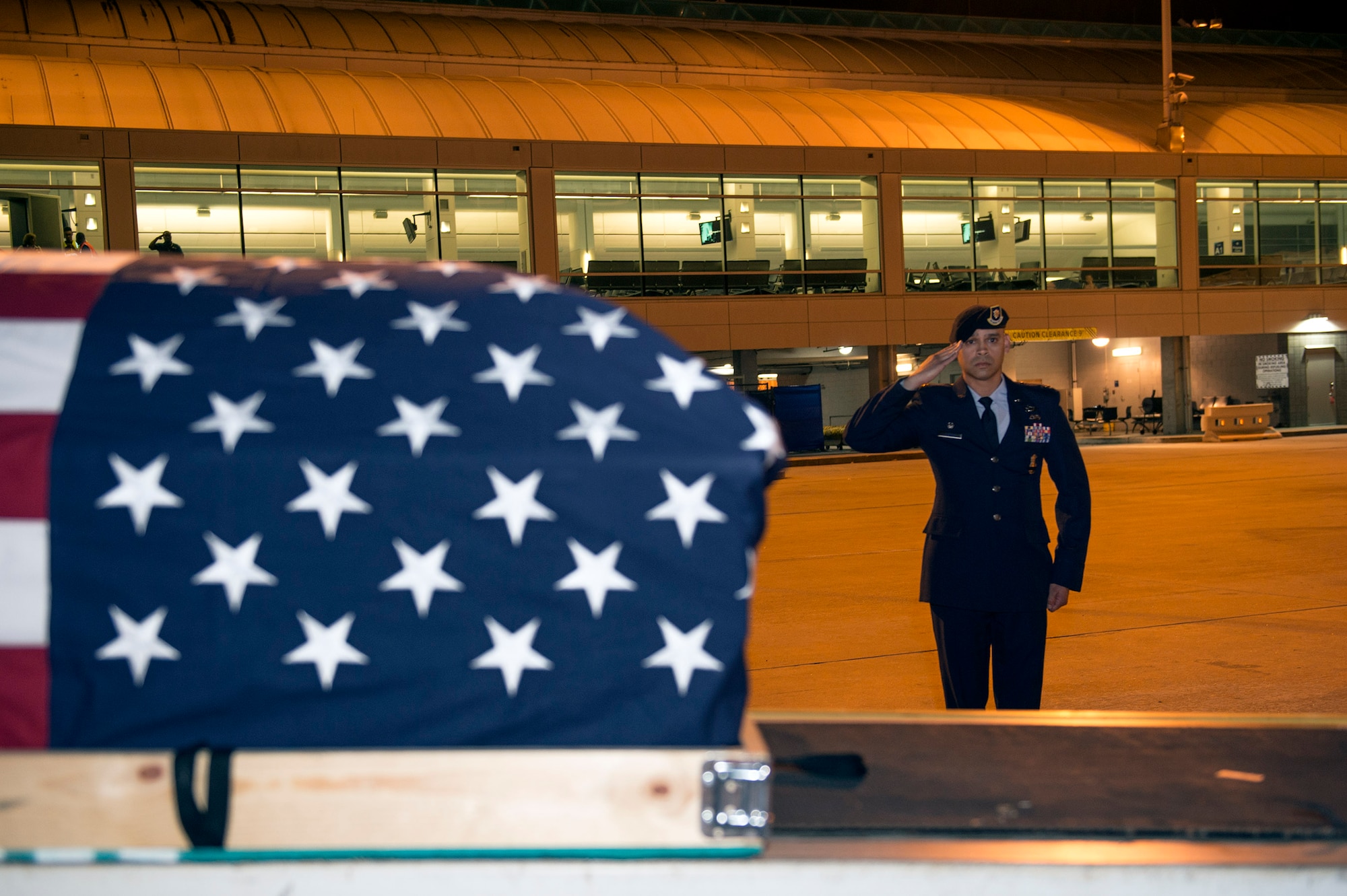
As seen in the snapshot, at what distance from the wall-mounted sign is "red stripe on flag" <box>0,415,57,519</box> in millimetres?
38041

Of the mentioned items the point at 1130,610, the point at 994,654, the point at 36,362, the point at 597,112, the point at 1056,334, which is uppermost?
the point at 597,112

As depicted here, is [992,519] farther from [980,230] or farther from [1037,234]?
[1037,234]

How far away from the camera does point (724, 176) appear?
29141 millimetres

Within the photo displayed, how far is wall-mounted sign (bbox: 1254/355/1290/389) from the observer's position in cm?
3412

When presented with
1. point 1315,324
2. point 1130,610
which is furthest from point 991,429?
point 1315,324

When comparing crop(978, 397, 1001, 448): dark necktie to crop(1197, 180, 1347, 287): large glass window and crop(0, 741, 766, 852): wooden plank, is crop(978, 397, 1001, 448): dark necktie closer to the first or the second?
crop(0, 741, 766, 852): wooden plank

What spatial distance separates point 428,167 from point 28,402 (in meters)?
26.6

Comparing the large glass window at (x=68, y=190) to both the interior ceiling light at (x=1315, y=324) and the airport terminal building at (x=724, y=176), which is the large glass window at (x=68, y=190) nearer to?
the airport terminal building at (x=724, y=176)

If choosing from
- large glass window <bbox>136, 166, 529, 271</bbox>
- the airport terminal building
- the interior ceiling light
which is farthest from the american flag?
the interior ceiling light

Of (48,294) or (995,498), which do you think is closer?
(48,294)

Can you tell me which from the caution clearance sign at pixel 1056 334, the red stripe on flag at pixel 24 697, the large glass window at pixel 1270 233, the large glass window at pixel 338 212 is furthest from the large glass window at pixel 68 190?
the large glass window at pixel 1270 233

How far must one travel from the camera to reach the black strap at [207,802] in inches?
56.2

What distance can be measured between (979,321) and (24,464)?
10.3 feet

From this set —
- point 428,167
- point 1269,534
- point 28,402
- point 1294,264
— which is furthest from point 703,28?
point 28,402
